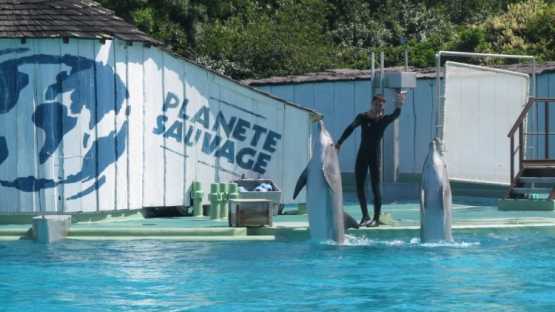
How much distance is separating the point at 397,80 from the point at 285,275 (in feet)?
24.2

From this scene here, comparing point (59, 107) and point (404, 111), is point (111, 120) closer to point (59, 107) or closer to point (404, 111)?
point (59, 107)

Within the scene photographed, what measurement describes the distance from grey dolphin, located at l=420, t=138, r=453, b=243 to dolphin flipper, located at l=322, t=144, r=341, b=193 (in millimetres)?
965

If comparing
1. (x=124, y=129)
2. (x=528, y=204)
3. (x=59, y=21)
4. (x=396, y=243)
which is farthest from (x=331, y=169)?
(x=528, y=204)

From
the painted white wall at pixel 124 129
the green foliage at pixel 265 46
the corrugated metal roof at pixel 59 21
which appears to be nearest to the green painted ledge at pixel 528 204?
the painted white wall at pixel 124 129

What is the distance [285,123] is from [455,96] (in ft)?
9.98

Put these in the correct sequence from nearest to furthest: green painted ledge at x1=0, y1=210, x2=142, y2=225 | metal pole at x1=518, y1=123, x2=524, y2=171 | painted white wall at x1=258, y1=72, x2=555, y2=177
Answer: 1. green painted ledge at x1=0, y1=210, x2=142, y2=225
2. metal pole at x1=518, y1=123, x2=524, y2=171
3. painted white wall at x1=258, y1=72, x2=555, y2=177

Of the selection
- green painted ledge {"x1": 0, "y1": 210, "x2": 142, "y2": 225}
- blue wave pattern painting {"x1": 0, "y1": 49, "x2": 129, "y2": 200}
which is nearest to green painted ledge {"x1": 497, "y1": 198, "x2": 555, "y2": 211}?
green painted ledge {"x1": 0, "y1": 210, "x2": 142, "y2": 225}

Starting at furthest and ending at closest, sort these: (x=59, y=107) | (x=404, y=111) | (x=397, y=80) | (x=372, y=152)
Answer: (x=404, y=111)
(x=397, y=80)
(x=59, y=107)
(x=372, y=152)

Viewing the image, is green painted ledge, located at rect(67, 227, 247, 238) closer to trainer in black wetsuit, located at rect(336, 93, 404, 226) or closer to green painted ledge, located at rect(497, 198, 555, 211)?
trainer in black wetsuit, located at rect(336, 93, 404, 226)

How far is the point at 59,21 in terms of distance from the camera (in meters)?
16.4

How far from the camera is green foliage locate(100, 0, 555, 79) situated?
34312mm

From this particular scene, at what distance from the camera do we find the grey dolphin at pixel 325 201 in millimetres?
14062

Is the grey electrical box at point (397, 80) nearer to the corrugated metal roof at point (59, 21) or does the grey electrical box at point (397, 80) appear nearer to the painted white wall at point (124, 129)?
the painted white wall at point (124, 129)

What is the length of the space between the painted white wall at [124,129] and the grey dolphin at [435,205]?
12.8 ft
